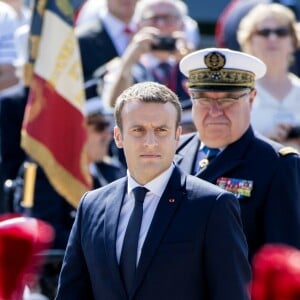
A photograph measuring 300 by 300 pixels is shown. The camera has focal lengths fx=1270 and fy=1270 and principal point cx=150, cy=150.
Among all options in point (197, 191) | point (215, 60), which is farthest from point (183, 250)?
point (215, 60)

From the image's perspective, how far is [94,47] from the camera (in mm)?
8555

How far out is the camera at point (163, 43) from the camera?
7.93 metres

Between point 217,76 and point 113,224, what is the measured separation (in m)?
1.18

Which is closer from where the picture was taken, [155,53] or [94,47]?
[155,53]

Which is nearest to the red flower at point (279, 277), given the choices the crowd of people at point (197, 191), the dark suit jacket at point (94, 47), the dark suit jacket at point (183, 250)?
the crowd of people at point (197, 191)

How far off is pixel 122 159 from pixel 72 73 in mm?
716

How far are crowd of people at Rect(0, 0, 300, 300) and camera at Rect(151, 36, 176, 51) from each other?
6 cm

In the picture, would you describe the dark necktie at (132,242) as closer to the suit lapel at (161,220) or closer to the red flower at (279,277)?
the suit lapel at (161,220)

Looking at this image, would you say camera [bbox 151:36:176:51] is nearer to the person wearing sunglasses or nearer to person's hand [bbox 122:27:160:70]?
person's hand [bbox 122:27:160:70]

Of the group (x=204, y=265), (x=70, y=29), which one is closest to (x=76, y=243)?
(x=204, y=265)

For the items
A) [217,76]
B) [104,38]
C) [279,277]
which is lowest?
[104,38]

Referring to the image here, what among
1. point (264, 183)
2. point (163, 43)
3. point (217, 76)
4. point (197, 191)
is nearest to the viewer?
point (197, 191)

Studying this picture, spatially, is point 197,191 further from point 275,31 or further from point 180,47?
point 180,47

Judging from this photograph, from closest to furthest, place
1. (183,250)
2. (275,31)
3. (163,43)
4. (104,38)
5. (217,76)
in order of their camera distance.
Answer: (183,250) < (217,76) < (275,31) < (163,43) < (104,38)
